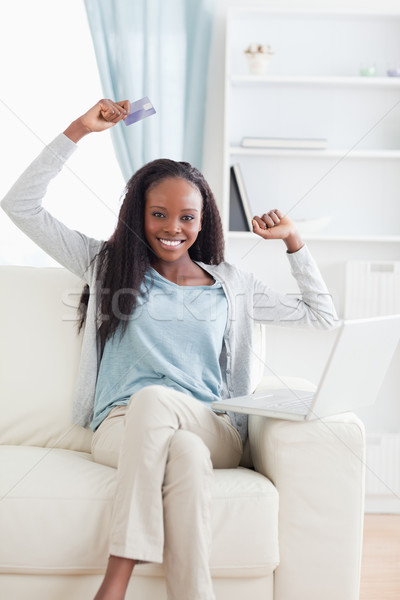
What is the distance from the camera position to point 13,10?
300 centimetres

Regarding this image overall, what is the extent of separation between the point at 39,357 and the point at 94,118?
659mm

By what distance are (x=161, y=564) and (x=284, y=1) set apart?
2.33m

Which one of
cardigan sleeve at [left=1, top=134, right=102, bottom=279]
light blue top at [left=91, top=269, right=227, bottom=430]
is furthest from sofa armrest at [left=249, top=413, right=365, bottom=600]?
cardigan sleeve at [left=1, top=134, right=102, bottom=279]

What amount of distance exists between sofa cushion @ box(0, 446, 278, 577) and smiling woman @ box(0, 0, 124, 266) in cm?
164

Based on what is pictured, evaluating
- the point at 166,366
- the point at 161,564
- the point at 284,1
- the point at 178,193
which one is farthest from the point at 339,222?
the point at 161,564

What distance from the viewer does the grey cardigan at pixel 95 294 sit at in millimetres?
1837

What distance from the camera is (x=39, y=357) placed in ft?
6.45

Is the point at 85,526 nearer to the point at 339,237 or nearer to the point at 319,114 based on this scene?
the point at 339,237

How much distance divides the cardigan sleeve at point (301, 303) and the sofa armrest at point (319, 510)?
510 millimetres

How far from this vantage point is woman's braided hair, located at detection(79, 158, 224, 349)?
1868mm

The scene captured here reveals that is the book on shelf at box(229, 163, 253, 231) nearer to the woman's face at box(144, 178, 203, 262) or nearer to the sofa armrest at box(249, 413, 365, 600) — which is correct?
the woman's face at box(144, 178, 203, 262)

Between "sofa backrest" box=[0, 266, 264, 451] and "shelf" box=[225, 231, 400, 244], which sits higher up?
"shelf" box=[225, 231, 400, 244]

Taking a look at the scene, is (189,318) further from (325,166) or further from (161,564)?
(325,166)

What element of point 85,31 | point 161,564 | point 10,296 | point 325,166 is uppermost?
point 85,31
